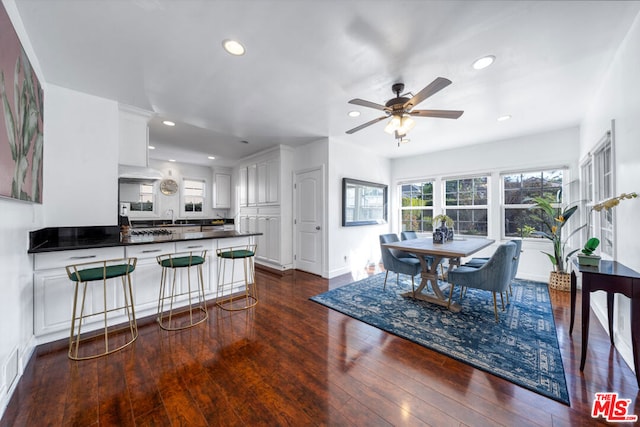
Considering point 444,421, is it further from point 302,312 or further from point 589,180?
point 589,180

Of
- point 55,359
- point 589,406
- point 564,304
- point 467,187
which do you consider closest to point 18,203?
point 55,359

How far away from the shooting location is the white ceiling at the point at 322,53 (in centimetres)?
160

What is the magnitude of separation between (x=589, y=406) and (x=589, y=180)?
3.17 metres

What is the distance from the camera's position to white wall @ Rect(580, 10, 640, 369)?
176 cm

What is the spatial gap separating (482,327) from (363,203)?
3027 millimetres

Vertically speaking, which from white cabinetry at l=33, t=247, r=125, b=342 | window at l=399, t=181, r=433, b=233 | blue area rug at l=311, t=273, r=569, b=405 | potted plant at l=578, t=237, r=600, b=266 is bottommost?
blue area rug at l=311, t=273, r=569, b=405

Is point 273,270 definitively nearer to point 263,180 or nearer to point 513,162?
point 263,180

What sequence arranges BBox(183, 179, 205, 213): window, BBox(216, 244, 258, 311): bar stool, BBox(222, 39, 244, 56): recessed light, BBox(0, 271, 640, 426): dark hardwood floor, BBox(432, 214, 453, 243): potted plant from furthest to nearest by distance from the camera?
1. BBox(183, 179, 205, 213): window
2. BBox(432, 214, 453, 243): potted plant
3. BBox(216, 244, 258, 311): bar stool
4. BBox(222, 39, 244, 56): recessed light
5. BBox(0, 271, 640, 426): dark hardwood floor

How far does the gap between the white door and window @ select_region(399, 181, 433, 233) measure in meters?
2.42

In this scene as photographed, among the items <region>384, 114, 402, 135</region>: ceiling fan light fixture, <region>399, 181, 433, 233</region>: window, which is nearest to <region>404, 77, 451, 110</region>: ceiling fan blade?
<region>384, 114, 402, 135</region>: ceiling fan light fixture

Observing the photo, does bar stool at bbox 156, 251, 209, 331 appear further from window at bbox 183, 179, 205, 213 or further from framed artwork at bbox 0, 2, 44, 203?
window at bbox 183, 179, 205, 213

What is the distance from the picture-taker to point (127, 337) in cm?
231

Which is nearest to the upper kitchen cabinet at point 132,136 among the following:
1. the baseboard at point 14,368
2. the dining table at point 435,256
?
the baseboard at point 14,368

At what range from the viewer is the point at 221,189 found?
23.1 feet
